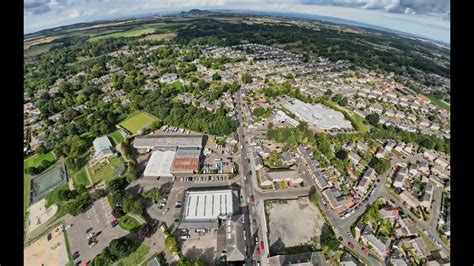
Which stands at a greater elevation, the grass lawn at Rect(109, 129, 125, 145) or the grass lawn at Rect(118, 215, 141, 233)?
the grass lawn at Rect(109, 129, 125, 145)

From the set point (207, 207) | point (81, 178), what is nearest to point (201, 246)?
point (207, 207)

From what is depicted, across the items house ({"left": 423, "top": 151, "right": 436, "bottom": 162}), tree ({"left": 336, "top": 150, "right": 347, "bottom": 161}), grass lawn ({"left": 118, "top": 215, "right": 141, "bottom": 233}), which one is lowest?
house ({"left": 423, "top": 151, "right": 436, "bottom": 162})

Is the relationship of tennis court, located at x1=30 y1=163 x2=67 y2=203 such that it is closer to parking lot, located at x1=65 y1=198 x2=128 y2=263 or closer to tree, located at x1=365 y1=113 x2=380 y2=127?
parking lot, located at x1=65 y1=198 x2=128 y2=263

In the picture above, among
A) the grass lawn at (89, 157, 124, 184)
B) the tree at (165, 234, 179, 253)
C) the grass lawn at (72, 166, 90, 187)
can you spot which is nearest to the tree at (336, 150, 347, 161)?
the tree at (165, 234, 179, 253)

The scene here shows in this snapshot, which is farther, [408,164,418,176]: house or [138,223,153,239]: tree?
[408,164,418,176]: house

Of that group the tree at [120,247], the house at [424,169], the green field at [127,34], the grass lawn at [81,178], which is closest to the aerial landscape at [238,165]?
the tree at [120,247]

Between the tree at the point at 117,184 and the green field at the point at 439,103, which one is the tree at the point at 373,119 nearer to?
the green field at the point at 439,103

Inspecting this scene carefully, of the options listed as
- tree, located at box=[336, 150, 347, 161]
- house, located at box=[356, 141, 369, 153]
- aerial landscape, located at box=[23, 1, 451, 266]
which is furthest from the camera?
house, located at box=[356, 141, 369, 153]

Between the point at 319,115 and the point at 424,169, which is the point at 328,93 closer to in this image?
the point at 319,115
